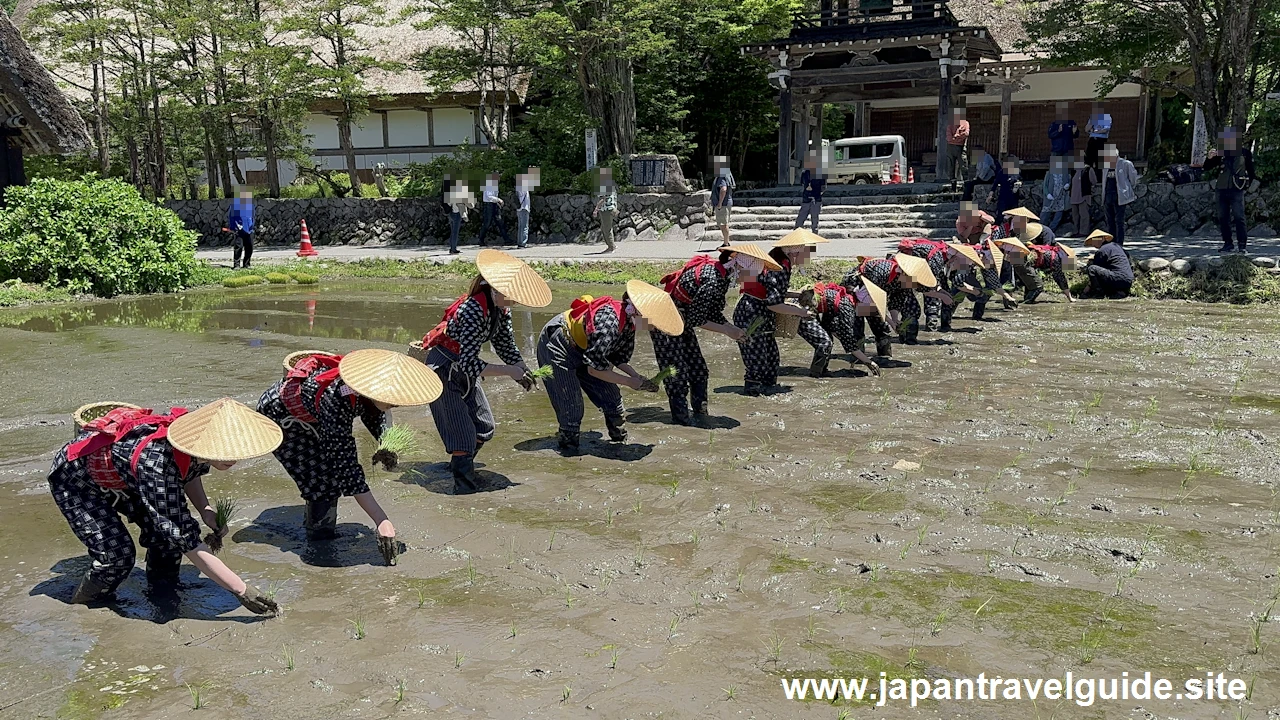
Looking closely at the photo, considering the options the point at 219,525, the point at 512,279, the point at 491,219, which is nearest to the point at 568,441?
the point at 512,279

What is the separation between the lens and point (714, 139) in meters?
28.1

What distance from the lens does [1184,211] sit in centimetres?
1778

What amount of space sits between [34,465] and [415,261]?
12.3m

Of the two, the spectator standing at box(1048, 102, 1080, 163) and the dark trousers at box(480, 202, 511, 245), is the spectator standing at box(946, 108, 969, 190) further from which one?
the dark trousers at box(480, 202, 511, 245)

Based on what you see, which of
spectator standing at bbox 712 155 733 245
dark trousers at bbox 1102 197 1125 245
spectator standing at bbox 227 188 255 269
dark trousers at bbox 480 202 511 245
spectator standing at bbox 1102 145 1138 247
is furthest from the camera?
dark trousers at bbox 480 202 511 245

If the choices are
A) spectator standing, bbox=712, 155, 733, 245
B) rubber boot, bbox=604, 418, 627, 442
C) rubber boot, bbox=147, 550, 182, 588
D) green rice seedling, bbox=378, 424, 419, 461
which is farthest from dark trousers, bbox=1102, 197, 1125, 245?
rubber boot, bbox=147, 550, 182, 588

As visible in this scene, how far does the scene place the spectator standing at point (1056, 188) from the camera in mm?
17438

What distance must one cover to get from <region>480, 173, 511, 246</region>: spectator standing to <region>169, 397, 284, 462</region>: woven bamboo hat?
17.0 m

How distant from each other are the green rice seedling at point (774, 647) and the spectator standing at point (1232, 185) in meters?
12.9

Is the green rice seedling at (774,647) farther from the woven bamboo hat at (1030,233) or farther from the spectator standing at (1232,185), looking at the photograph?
the spectator standing at (1232,185)

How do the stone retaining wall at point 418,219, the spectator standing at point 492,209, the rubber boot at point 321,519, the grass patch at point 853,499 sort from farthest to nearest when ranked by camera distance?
1. the stone retaining wall at point 418,219
2. the spectator standing at point 492,209
3. the grass patch at point 853,499
4. the rubber boot at point 321,519

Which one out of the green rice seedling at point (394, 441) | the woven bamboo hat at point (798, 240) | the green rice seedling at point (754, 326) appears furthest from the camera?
the green rice seedling at point (754, 326)

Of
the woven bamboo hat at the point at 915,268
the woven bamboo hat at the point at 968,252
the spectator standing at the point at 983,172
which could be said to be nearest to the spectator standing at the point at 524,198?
the spectator standing at the point at 983,172

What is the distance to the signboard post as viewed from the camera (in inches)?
874
